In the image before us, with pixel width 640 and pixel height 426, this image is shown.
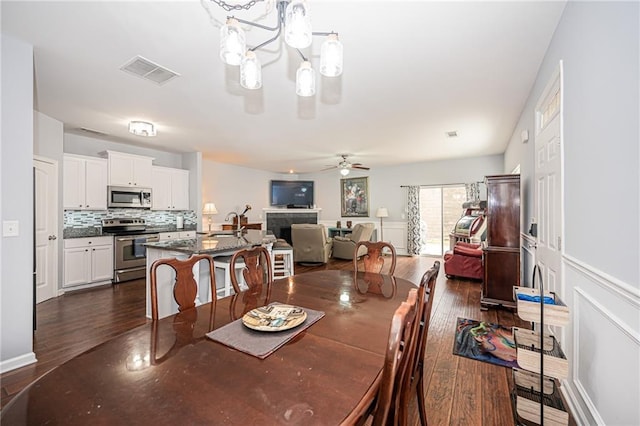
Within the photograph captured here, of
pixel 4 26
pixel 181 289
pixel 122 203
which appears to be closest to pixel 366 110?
pixel 181 289

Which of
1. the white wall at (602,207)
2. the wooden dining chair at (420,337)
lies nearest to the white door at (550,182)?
the white wall at (602,207)

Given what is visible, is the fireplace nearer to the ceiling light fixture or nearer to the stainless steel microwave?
the stainless steel microwave

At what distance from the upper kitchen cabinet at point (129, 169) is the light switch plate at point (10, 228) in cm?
300

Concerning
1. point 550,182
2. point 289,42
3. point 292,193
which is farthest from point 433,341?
point 292,193

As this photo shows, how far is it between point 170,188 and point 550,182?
20.1 feet

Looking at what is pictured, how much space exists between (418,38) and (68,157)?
17.1 ft

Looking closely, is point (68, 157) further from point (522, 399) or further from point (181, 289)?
point (522, 399)

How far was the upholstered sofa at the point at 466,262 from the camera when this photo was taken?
4707 mm

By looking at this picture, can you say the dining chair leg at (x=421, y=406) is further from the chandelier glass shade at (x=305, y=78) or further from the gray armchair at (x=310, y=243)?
the gray armchair at (x=310, y=243)

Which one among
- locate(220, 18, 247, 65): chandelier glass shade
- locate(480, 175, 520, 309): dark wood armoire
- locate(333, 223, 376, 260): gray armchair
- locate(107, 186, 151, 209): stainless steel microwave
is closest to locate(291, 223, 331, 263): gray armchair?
locate(333, 223, 376, 260): gray armchair

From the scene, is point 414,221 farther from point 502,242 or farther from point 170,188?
point 170,188

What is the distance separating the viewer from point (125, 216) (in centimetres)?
517

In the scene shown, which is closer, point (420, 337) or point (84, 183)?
point (420, 337)

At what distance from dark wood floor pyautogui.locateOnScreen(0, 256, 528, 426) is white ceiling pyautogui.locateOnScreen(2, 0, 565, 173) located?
2.56 meters
